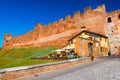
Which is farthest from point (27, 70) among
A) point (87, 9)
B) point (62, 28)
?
point (62, 28)

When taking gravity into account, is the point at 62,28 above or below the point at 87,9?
below

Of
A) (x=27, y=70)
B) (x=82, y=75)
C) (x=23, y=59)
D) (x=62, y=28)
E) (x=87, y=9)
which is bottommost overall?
(x=82, y=75)

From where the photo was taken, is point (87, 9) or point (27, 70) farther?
point (87, 9)

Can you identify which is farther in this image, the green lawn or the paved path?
the green lawn

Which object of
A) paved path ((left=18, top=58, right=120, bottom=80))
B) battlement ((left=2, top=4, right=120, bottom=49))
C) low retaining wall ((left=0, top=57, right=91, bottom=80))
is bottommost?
paved path ((left=18, top=58, right=120, bottom=80))

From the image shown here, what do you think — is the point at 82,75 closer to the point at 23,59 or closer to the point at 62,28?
the point at 23,59

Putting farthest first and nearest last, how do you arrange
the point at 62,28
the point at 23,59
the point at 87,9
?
1. the point at 62,28
2. the point at 87,9
3. the point at 23,59

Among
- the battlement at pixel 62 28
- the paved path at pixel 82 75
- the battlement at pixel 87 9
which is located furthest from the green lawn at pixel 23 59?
the battlement at pixel 87 9

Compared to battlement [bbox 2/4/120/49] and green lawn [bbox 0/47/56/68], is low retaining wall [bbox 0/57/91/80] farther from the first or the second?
battlement [bbox 2/4/120/49]

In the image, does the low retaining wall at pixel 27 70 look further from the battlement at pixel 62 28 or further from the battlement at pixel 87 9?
the battlement at pixel 87 9

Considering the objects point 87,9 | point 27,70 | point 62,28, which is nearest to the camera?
point 27,70

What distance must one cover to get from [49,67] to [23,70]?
2254 mm

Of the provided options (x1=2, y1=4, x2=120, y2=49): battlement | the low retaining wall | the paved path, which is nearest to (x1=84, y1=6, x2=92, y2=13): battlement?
(x1=2, y1=4, x2=120, y2=49): battlement

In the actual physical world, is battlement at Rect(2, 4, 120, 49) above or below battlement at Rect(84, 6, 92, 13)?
below
